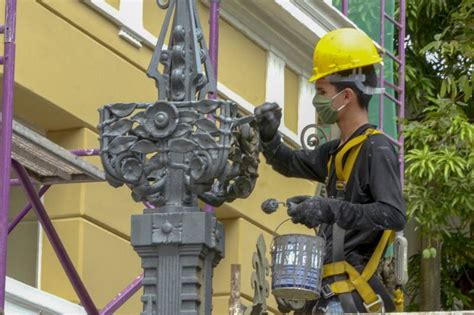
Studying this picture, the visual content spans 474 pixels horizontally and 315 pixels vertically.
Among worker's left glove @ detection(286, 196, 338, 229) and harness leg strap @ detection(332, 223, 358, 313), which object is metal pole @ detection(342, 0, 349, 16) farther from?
worker's left glove @ detection(286, 196, 338, 229)

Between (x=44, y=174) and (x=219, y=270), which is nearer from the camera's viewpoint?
(x=44, y=174)

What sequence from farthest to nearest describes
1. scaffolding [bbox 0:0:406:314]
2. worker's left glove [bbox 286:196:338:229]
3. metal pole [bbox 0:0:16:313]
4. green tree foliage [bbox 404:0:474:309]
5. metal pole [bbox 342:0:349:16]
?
1. metal pole [bbox 342:0:349:16]
2. green tree foliage [bbox 404:0:474:309]
3. scaffolding [bbox 0:0:406:314]
4. metal pole [bbox 0:0:16:313]
5. worker's left glove [bbox 286:196:338:229]

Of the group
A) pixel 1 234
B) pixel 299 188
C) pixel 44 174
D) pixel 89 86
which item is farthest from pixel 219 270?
pixel 1 234

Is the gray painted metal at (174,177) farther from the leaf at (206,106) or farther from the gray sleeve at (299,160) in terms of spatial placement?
the gray sleeve at (299,160)

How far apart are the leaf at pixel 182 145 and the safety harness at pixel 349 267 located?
2125 mm

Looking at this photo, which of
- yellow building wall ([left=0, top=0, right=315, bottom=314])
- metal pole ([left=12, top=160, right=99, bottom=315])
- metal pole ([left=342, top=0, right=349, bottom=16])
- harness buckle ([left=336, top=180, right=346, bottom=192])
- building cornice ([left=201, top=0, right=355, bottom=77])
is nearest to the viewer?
harness buckle ([left=336, top=180, right=346, bottom=192])

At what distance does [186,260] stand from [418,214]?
11.7 m

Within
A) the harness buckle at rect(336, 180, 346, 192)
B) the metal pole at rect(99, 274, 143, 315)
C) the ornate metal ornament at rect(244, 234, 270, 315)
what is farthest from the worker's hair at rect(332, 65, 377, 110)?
the metal pole at rect(99, 274, 143, 315)

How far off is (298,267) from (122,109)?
1.71 meters

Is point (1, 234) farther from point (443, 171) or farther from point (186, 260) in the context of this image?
point (443, 171)

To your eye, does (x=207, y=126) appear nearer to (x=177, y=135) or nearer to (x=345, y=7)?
(x=177, y=135)

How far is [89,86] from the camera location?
1623 cm

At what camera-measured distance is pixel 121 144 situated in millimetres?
9344

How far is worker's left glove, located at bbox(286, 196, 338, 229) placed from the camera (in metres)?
10.7
